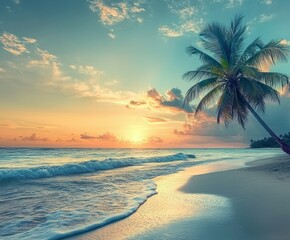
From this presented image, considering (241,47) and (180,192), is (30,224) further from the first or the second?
(241,47)

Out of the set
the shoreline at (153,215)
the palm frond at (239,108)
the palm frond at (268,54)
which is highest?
the palm frond at (268,54)

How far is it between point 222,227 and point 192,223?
638 mm

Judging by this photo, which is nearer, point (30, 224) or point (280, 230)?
point (280, 230)

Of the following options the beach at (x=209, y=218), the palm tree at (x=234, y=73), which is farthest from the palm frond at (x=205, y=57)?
the beach at (x=209, y=218)

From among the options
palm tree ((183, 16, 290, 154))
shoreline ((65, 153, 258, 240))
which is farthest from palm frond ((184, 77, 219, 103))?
shoreline ((65, 153, 258, 240))

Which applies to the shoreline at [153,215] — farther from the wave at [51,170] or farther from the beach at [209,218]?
the wave at [51,170]

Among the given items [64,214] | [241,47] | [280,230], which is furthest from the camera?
[241,47]

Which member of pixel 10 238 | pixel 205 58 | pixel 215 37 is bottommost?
pixel 10 238

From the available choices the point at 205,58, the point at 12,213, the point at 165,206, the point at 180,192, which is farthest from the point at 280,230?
the point at 205,58

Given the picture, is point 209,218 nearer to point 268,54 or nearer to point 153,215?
point 153,215

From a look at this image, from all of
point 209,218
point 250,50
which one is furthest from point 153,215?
point 250,50

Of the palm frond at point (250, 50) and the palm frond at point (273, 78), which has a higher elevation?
the palm frond at point (250, 50)

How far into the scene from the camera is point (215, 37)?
1426 centimetres

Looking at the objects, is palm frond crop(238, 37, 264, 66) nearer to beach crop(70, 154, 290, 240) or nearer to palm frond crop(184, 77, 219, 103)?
palm frond crop(184, 77, 219, 103)
